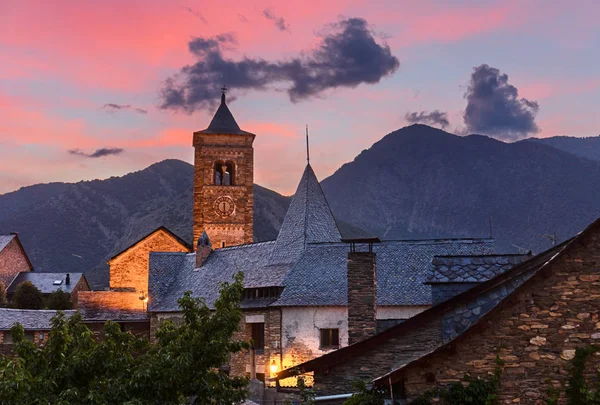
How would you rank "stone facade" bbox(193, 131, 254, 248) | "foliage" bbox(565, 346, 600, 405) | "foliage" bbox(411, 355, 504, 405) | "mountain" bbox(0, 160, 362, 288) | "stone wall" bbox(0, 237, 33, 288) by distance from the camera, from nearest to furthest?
"foliage" bbox(565, 346, 600, 405) < "foliage" bbox(411, 355, 504, 405) < "stone facade" bbox(193, 131, 254, 248) < "stone wall" bbox(0, 237, 33, 288) < "mountain" bbox(0, 160, 362, 288)

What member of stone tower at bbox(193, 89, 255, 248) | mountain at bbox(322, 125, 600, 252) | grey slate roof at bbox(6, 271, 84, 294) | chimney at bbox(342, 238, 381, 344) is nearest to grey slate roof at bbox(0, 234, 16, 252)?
grey slate roof at bbox(6, 271, 84, 294)

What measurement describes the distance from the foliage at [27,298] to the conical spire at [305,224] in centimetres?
2772

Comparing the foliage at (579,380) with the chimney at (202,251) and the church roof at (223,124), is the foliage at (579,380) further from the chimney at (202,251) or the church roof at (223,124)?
the church roof at (223,124)

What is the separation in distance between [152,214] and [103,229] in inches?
479

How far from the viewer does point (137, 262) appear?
64.3m

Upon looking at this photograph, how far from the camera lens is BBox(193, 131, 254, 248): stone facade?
7212 cm

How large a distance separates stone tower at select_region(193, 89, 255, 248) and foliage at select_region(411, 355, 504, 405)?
2350 inches

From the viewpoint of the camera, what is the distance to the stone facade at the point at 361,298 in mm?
18781

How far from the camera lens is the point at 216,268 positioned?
52.0 metres

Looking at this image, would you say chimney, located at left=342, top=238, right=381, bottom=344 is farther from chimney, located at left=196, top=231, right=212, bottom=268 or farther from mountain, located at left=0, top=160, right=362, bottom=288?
mountain, located at left=0, top=160, right=362, bottom=288

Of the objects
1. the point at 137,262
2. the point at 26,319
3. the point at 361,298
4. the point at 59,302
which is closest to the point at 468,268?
the point at 361,298

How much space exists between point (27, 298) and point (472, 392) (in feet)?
194

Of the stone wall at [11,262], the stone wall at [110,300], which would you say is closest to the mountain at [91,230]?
the stone wall at [11,262]

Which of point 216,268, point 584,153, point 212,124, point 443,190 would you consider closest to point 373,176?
point 443,190
